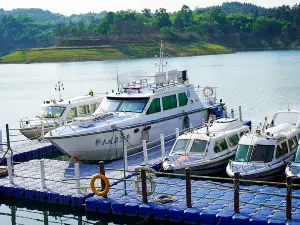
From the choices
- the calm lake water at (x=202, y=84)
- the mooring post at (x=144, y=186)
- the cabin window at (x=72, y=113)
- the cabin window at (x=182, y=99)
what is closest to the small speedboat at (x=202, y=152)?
the mooring post at (x=144, y=186)

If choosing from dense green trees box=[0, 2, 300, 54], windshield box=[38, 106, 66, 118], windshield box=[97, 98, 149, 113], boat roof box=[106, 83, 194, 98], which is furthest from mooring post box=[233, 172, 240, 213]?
dense green trees box=[0, 2, 300, 54]

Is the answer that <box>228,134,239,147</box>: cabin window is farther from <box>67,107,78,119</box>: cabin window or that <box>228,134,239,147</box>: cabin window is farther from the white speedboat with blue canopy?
<box>67,107,78,119</box>: cabin window

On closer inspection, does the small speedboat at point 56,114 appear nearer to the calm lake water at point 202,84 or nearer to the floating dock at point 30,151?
the floating dock at point 30,151

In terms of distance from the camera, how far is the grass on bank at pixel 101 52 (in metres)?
128

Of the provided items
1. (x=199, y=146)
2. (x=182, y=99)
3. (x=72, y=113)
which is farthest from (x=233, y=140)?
(x=72, y=113)

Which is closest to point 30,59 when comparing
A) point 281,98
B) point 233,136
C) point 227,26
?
point 227,26

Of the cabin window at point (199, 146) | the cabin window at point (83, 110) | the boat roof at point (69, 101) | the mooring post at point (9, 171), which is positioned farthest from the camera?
the cabin window at point (83, 110)

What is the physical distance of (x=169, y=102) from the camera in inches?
1004

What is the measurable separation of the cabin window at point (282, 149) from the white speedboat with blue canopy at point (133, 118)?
19.2 ft

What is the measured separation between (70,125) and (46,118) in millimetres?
7045

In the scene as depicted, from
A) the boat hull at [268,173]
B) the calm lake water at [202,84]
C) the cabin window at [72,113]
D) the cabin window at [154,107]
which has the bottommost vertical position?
the calm lake water at [202,84]

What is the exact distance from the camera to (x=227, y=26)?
179m

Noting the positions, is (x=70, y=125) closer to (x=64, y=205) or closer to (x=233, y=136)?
(x=64, y=205)

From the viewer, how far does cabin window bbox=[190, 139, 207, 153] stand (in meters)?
20.5
